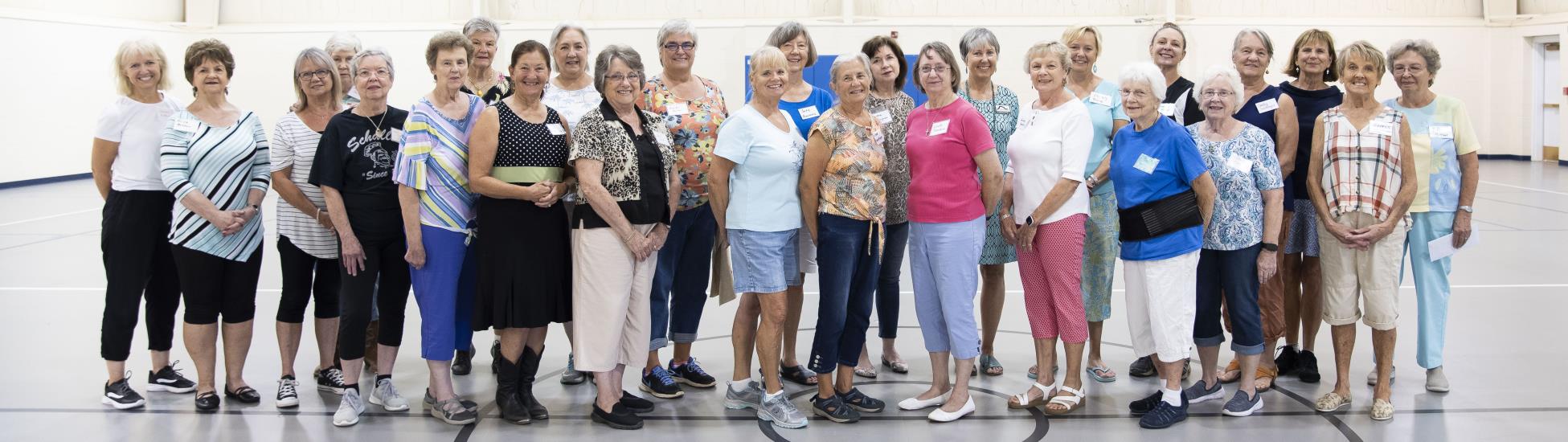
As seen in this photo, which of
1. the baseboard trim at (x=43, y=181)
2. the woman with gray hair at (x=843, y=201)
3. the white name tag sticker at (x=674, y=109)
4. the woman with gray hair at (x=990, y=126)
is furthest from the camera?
the baseboard trim at (x=43, y=181)

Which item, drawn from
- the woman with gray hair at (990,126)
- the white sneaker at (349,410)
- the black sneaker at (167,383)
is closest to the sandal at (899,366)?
the woman with gray hair at (990,126)

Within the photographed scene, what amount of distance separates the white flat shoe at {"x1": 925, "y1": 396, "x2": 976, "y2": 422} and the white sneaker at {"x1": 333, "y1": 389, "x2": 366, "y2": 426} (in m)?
2.12

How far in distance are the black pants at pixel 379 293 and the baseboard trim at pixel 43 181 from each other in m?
13.1

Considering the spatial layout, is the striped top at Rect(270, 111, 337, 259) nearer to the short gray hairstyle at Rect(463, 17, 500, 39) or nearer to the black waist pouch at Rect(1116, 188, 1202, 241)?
the short gray hairstyle at Rect(463, 17, 500, 39)

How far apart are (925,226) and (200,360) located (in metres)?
2.81

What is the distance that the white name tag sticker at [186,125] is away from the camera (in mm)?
3889

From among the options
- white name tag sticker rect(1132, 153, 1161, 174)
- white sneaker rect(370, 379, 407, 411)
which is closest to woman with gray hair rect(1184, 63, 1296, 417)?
white name tag sticker rect(1132, 153, 1161, 174)

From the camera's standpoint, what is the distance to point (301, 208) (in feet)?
13.0

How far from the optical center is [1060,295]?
397 centimetres

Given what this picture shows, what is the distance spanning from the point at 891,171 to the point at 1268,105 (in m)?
1.57

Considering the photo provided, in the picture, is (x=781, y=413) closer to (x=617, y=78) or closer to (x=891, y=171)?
(x=891, y=171)

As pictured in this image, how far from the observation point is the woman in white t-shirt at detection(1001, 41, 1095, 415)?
3824 millimetres

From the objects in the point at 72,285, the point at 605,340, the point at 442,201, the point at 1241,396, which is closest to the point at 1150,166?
the point at 1241,396

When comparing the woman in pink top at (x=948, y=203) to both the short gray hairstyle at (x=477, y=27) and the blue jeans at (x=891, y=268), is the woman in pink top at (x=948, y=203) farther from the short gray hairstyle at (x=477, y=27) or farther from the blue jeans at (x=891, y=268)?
the short gray hairstyle at (x=477, y=27)
